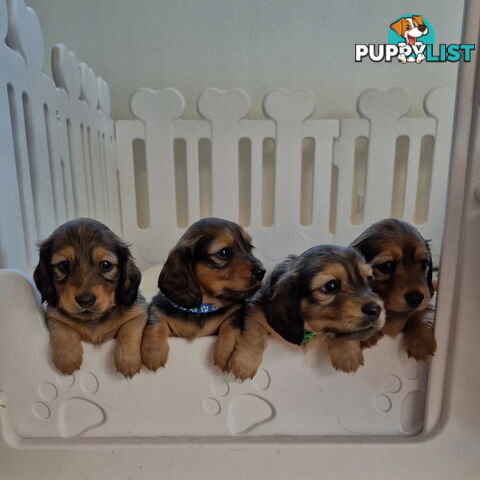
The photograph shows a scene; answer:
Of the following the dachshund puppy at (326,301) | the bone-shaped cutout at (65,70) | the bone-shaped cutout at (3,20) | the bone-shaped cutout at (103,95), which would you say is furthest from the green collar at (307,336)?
the bone-shaped cutout at (103,95)

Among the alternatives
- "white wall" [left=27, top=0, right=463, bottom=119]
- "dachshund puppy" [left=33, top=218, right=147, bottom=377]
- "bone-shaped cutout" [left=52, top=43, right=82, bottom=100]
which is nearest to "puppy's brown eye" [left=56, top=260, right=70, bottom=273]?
"dachshund puppy" [left=33, top=218, right=147, bottom=377]

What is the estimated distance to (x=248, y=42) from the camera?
1362mm

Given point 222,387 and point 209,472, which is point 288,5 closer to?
point 222,387

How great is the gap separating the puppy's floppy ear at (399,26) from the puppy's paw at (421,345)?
1.06m

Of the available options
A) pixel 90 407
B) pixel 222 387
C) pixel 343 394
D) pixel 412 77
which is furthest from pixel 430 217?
pixel 90 407

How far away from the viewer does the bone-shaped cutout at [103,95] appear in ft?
4.28

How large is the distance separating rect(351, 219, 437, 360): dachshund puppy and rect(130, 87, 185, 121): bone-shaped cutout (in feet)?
2.99

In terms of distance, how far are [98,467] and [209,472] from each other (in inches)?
7.2

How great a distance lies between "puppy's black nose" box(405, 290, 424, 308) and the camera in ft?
1.83

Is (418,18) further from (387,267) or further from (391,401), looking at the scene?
(391,401)

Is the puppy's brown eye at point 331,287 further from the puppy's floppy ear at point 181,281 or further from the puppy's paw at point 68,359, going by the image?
the puppy's paw at point 68,359

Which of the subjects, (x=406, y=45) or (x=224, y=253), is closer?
(x=224, y=253)

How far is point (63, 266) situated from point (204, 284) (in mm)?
202

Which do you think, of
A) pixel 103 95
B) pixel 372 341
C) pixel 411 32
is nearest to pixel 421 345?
pixel 372 341
